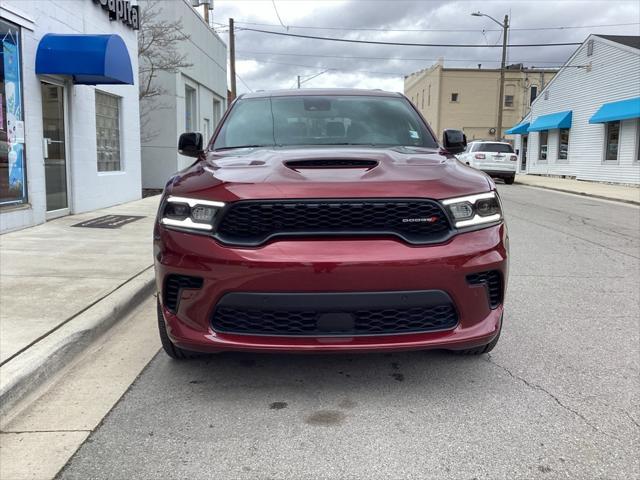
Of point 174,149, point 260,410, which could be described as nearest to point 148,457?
point 260,410

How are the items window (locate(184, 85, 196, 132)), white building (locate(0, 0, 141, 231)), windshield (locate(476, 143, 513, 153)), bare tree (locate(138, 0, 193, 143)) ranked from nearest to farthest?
white building (locate(0, 0, 141, 231)) → bare tree (locate(138, 0, 193, 143)) → window (locate(184, 85, 196, 132)) → windshield (locate(476, 143, 513, 153))

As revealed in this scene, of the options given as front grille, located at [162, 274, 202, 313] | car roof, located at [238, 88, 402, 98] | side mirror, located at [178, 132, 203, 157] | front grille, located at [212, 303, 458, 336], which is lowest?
front grille, located at [212, 303, 458, 336]

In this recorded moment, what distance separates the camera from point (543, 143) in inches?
1218

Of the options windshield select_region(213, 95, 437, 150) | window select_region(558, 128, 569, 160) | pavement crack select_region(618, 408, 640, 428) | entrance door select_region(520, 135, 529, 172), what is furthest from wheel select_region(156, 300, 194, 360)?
entrance door select_region(520, 135, 529, 172)

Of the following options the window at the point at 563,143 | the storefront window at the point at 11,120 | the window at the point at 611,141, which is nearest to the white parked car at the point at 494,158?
the window at the point at 611,141

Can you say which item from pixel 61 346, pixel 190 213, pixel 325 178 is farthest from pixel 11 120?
pixel 325 178

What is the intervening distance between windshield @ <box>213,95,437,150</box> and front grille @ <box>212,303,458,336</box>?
1613mm

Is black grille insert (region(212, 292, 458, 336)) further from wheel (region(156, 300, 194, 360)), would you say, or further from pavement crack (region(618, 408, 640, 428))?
pavement crack (region(618, 408, 640, 428))

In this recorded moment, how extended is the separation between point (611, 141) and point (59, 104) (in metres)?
21.3

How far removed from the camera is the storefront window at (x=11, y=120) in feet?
26.3

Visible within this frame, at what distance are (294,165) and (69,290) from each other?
2.89 m

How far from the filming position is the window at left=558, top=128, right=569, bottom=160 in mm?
27703

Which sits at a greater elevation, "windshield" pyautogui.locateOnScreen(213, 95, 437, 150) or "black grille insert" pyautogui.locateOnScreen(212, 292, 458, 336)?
"windshield" pyautogui.locateOnScreen(213, 95, 437, 150)

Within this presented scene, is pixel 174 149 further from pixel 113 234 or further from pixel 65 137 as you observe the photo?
pixel 113 234
